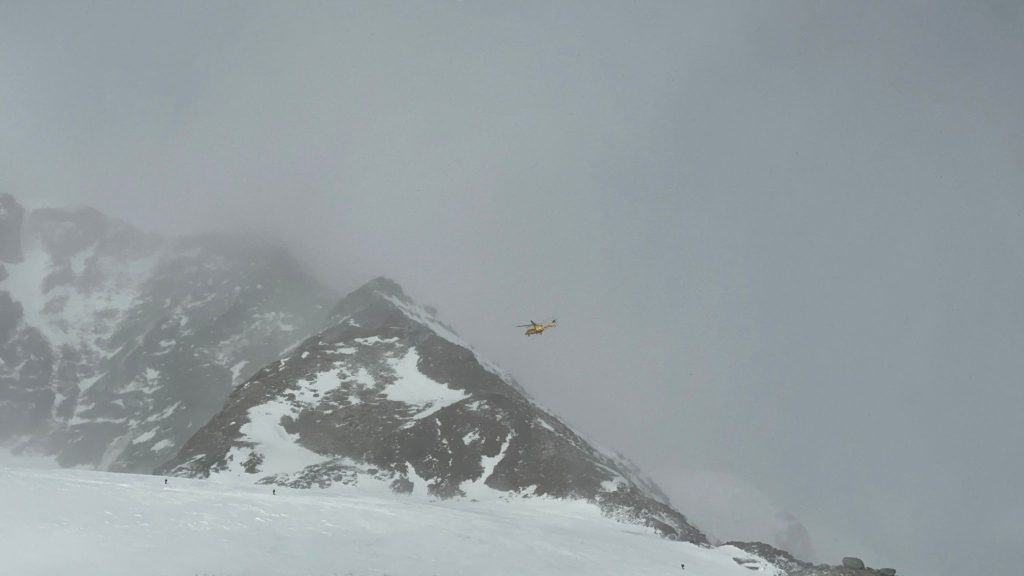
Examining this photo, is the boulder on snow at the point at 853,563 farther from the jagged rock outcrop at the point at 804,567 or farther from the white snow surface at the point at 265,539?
the white snow surface at the point at 265,539

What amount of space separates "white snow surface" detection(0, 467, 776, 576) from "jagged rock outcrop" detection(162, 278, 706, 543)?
21.7m

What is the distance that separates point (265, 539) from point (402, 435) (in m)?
62.9

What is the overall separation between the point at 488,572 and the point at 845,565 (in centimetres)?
2095

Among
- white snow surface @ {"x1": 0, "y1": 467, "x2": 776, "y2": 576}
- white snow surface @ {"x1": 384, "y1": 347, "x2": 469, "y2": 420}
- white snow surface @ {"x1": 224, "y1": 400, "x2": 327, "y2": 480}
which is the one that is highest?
white snow surface @ {"x1": 384, "y1": 347, "x2": 469, "y2": 420}

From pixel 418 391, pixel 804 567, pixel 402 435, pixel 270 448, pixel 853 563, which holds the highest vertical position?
pixel 418 391

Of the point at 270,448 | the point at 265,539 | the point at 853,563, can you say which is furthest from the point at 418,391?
the point at 265,539

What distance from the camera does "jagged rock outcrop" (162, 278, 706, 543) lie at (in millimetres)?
77125

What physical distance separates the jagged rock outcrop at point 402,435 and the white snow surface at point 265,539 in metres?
21.7

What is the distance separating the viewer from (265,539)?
2919 centimetres

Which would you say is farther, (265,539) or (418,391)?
(418,391)

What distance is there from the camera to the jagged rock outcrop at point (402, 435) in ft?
253

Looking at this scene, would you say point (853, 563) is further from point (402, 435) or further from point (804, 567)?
point (402, 435)

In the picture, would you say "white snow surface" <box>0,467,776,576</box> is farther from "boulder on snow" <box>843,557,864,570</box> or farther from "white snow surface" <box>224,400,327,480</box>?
"white snow surface" <box>224,400,327,480</box>

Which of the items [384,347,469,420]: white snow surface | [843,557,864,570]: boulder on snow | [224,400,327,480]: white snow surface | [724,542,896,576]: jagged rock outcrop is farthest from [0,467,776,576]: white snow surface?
[384,347,469,420]: white snow surface
